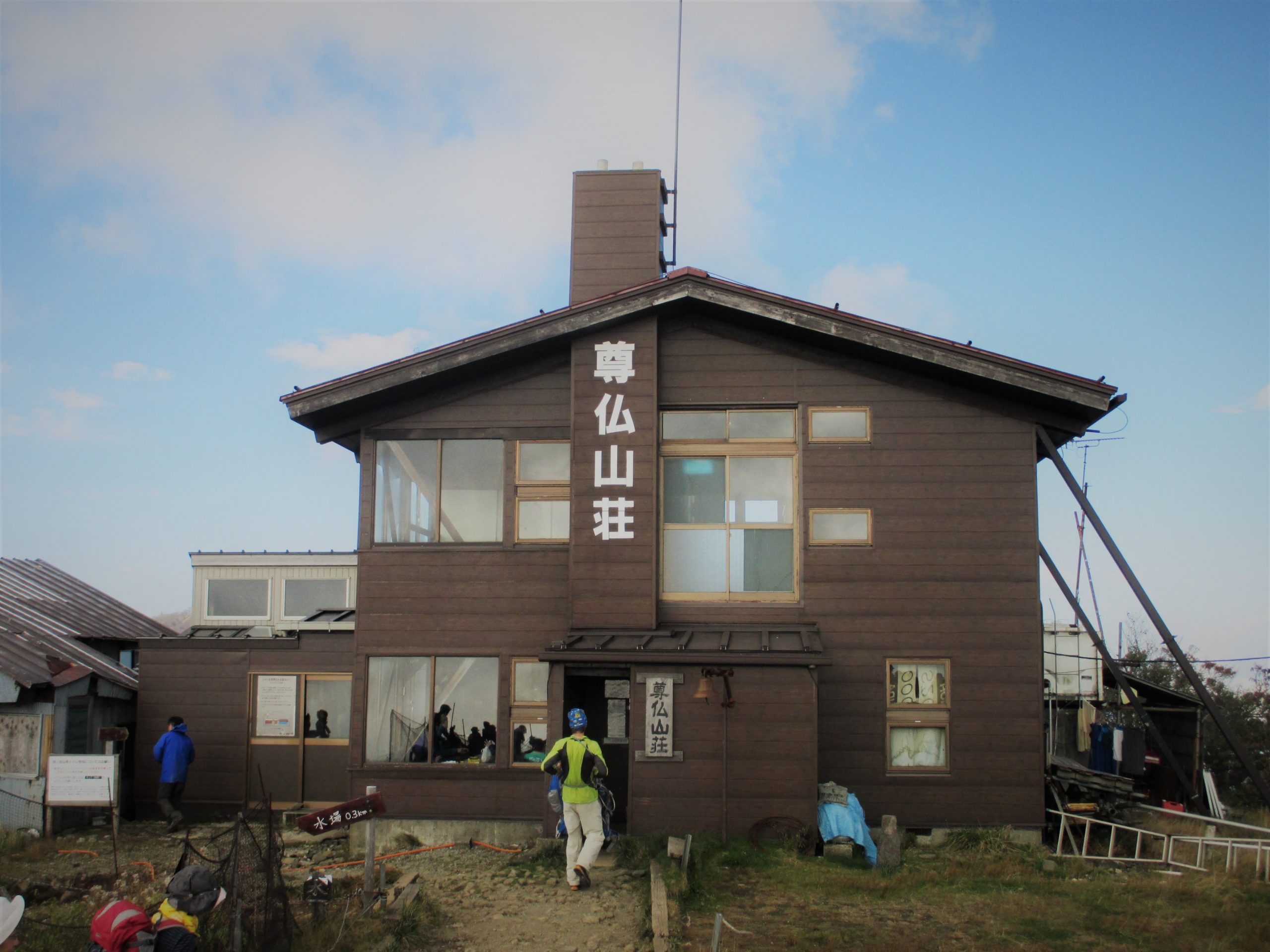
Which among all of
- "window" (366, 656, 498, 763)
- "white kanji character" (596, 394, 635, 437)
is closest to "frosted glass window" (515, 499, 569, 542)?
"white kanji character" (596, 394, 635, 437)

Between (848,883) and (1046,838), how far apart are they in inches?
174

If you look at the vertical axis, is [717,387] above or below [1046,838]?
above

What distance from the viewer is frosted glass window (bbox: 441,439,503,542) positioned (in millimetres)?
14938

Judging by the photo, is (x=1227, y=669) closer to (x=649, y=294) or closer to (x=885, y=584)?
(x=885, y=584)

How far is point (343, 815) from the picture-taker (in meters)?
9.58

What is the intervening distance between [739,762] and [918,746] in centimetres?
257

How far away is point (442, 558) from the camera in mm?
14789

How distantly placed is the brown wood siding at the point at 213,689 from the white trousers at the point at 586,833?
670 centimetres

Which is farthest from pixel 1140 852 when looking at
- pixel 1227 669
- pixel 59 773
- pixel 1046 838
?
pixel 1227 669

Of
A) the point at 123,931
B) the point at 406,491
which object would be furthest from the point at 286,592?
the point at 123,931

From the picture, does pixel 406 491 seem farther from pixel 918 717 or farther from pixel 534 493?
pixel 918 717

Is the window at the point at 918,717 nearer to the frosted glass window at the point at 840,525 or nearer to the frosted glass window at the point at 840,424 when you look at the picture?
the frosted glass window at the point at 840,525

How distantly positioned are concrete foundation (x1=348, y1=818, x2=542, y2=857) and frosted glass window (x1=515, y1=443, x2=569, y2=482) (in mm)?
4465

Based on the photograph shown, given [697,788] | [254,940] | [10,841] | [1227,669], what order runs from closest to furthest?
[254,940] → [697,788] → [10,841] → [1227,669]
